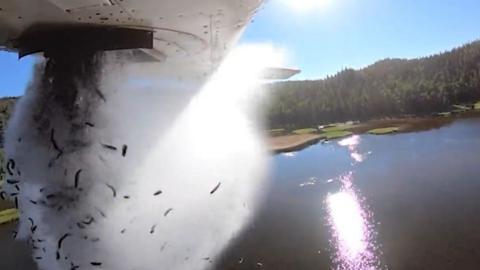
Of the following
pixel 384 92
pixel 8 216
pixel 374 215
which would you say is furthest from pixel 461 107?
pixel 8 216

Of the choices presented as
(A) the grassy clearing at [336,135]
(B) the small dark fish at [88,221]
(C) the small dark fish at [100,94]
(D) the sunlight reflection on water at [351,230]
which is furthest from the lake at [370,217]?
(A) the grassy clearing at [336,135]

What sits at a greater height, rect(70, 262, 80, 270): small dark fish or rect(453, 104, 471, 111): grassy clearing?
rect(453, 104, 471, 111): grassy clearing

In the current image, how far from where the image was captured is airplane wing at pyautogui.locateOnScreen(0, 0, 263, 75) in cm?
573

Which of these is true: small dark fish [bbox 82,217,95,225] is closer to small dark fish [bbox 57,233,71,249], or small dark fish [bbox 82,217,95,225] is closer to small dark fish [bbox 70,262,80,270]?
small dark fish [bbox 57,233,71,249]

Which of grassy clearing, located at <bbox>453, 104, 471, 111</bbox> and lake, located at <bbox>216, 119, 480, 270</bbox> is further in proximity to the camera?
grassy clearing, located at <bbox>453, 104, 471, 111</bbox>

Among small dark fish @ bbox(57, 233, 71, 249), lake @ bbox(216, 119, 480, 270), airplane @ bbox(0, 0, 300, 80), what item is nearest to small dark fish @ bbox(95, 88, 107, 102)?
airplane @ bbox(0, 0, 300, 80)

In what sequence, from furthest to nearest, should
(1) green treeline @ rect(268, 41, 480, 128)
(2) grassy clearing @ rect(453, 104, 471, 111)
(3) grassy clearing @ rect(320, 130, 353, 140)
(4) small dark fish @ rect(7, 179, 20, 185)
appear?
1. (1) green treeline @ rect(268, 41, 480, 128)
2. (2) grassy clearing @ rect(453, 104, 471, 111)
3. (3) grassy clearing @ rect(320, 130, 353, 140)
4. (4) small dark fish @ rect(7, 179, 20, 185)

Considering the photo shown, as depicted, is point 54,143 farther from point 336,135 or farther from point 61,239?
point 336,135

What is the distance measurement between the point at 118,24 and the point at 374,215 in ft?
66.4

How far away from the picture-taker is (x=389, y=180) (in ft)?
97.4

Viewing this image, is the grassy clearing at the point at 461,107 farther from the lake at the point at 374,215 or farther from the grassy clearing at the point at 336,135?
the lake at the point at 374,215

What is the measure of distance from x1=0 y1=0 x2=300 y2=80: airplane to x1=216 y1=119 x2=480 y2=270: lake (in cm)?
1352

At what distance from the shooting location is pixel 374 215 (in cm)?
2334

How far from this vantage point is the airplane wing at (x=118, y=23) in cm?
573
